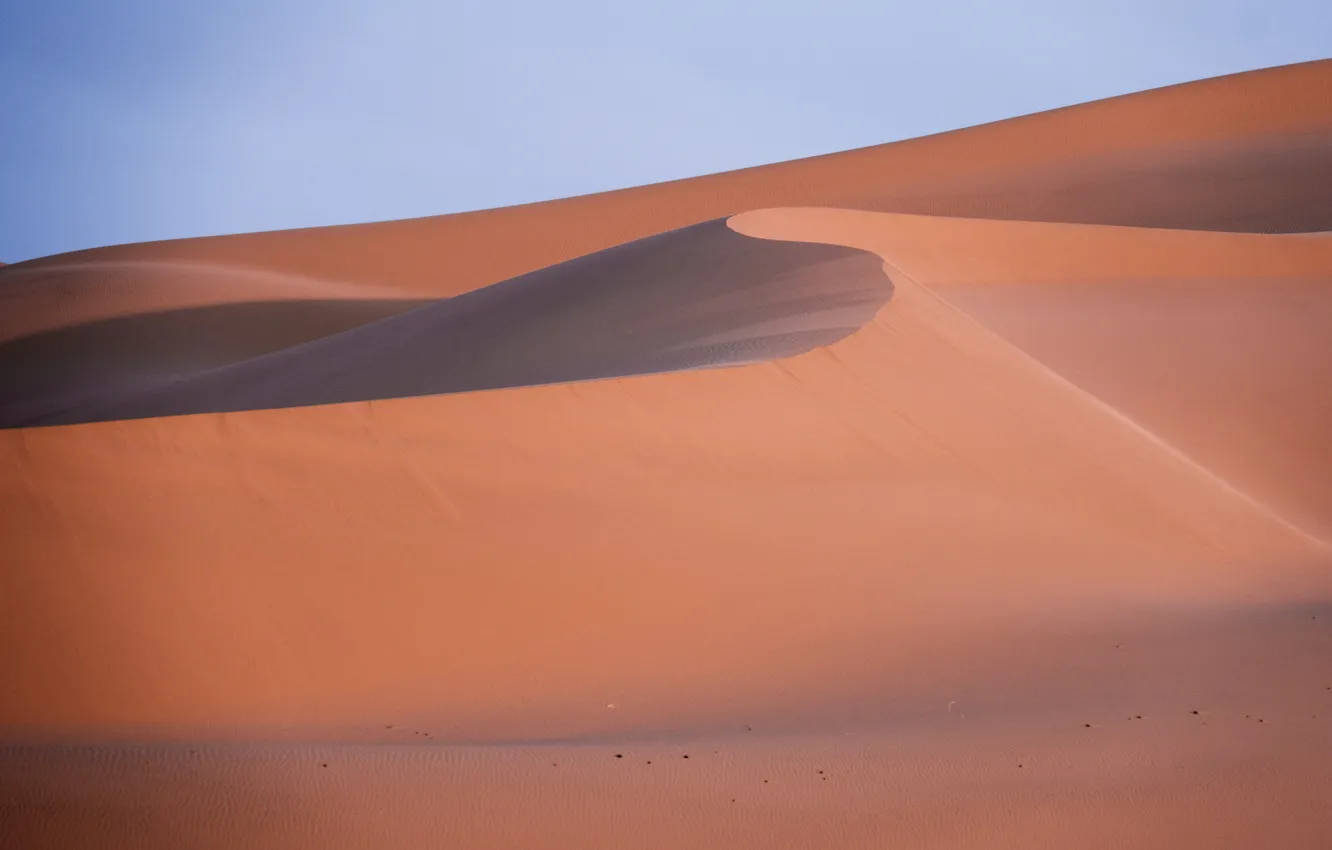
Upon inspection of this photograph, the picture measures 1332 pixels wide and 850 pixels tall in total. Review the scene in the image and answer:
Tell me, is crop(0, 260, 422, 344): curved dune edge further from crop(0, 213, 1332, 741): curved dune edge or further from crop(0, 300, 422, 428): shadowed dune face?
crop(0, 213, 1332, 741): curved dune edge

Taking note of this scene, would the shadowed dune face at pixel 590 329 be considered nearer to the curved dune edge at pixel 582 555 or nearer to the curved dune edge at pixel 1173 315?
the curved dune edge at pixel 1173 315

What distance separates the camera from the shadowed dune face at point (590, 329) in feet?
32.2

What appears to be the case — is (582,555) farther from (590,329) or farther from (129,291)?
(129,291)

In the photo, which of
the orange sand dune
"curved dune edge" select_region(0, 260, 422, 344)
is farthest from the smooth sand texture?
"curved dune edge" select_region(0, 260, 422, 344)

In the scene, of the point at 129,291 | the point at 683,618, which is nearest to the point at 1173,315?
the point at 683,618

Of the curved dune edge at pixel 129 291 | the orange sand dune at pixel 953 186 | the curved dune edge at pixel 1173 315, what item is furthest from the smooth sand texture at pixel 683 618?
the curved dune edge at pixel 129 291

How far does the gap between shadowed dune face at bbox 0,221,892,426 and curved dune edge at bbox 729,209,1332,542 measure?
697mm

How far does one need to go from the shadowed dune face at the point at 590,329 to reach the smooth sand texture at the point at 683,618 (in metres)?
0.29

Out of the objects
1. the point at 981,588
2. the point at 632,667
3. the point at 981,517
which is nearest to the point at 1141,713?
the point at 981,588

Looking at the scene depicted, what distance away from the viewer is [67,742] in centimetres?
416

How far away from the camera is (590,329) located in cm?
1109

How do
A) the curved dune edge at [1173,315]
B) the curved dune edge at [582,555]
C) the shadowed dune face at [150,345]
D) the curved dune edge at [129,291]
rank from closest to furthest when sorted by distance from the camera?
the curved dune edge at [582,555] < the curved dune edge at [1173,315] < the shadowed dune face at [150,345] < the curved dune edge at [129,291]

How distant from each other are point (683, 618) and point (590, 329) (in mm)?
5737

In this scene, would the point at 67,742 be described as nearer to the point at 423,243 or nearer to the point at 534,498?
the point at 534,498
